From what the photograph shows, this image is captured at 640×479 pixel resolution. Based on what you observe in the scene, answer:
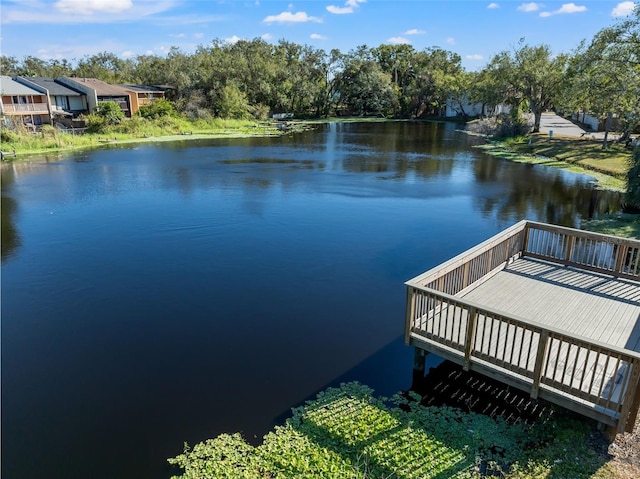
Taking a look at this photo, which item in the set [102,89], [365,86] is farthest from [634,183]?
[365,86]

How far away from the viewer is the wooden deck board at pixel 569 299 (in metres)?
6.97

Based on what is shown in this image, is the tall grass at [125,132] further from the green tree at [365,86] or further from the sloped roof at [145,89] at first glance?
the green tree at [365,86]

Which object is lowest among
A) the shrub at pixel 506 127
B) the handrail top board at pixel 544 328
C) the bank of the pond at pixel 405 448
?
the bank of the pond at pixel 405 448

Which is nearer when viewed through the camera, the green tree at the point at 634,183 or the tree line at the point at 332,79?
the green tree at the point at 634,183

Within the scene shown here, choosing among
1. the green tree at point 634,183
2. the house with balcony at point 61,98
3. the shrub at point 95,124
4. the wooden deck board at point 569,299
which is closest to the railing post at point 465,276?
the wooden deck board at point 569,299

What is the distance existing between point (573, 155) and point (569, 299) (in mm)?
23426

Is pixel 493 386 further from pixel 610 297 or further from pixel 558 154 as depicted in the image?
pixel 558 154

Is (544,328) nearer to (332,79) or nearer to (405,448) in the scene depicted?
(405,448)

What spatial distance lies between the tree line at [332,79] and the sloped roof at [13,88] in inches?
559

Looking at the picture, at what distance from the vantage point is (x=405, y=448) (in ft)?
18.0

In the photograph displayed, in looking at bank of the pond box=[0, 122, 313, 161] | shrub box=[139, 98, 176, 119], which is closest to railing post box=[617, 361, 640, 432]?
bank of the pond box=[0, 122, 313, 161]

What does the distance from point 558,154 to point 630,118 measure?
636 centimetres

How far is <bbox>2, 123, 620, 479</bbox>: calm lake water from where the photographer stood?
6.26m

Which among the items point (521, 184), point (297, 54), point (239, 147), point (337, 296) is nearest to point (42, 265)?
point (337, 296)
